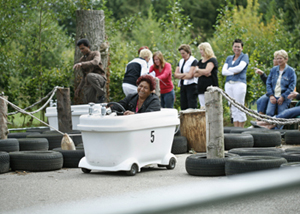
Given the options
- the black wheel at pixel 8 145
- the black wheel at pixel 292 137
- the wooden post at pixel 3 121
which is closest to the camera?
the black wheel at pixel 8 145

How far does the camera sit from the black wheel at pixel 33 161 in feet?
19.4

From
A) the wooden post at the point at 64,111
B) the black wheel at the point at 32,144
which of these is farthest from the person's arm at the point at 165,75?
the black wheel at the point at 32,144

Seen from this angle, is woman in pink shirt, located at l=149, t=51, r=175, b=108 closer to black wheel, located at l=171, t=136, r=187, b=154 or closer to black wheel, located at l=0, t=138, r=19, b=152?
black wheel, located at l=171, t=136, r=187, b=154

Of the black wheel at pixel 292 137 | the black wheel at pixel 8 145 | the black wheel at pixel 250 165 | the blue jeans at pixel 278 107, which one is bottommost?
the black wheel at pixel 292 137

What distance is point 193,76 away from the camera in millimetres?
9367

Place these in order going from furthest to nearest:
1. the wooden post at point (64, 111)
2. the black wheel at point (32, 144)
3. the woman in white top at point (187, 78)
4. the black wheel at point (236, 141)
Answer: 1. the woman in white top at point (187, 78)
2. the wooden post at point (64, 111)
3. the black wheel at point (236, 141)
4. the black wheel at point (32, 144)

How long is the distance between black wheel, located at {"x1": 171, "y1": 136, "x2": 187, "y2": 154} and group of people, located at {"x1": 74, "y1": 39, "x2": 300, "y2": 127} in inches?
69.6

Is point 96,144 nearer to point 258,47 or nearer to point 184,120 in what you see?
point 184,120

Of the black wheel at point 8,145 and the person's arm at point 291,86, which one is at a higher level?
the person's arm at point 291,86

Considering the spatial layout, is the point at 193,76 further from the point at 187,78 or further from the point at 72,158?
the point at 72,158

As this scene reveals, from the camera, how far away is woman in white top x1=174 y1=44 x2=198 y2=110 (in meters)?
9.39

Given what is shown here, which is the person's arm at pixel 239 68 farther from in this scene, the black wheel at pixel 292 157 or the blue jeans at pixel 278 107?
the black wheel at pixel 292 157

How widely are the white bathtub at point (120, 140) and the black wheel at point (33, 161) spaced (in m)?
0.56

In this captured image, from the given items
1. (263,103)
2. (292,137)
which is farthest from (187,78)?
(292,137)
